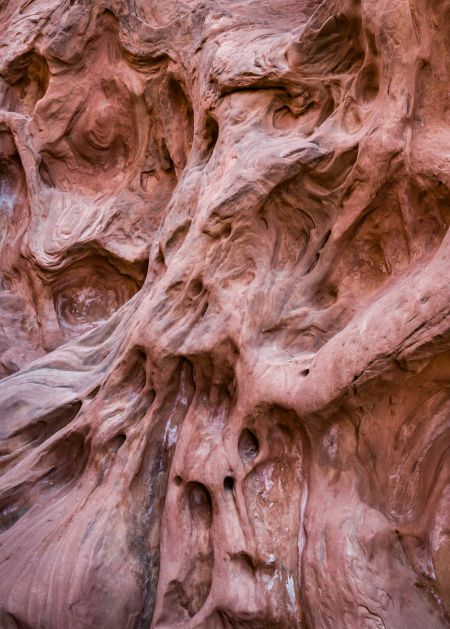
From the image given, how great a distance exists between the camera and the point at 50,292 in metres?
4.94

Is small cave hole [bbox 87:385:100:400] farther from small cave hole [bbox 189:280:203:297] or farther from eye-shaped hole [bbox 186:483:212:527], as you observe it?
eye-shaped hole [bbox 186:483:212:527]

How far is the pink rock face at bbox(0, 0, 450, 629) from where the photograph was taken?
232 centimetres

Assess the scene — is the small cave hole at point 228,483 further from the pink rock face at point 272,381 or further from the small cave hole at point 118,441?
the small cave hole at point 118,441

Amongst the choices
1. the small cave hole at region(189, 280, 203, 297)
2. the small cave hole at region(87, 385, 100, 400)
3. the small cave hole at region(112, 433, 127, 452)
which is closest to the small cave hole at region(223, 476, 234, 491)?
the small cave hole at region(112, 433, 127, 452)

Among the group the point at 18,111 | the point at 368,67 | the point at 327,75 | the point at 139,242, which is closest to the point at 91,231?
the point at 139,242

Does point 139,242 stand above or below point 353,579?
above

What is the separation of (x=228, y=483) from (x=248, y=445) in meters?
0.18

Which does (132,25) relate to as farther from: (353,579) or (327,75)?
(353,579)

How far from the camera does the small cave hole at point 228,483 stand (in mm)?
2641

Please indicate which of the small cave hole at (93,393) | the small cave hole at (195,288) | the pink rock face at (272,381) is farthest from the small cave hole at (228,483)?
the small cave hole at (93,393)

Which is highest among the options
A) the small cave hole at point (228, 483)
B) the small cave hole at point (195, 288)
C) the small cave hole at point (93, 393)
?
the small cave hole at point (195, 288)

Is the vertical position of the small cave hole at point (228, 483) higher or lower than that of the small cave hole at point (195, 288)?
lower

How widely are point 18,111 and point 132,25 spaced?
4.35 feet

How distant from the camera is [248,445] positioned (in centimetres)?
272
